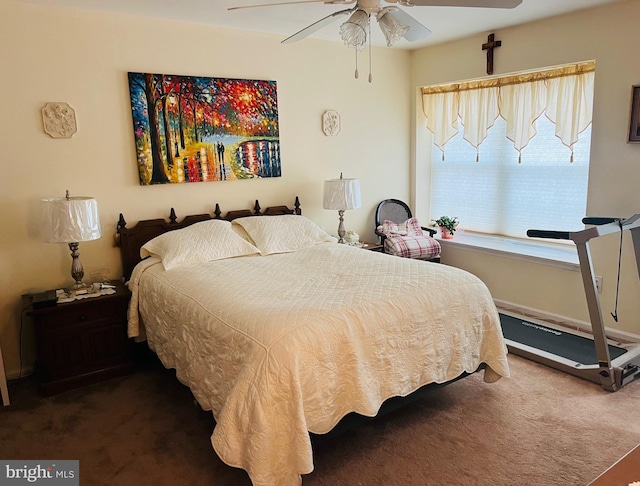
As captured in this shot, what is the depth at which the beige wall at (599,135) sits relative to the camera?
3.27 m

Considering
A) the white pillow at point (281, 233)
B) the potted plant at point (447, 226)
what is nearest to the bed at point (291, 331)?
the white pillow at point (281, 233)

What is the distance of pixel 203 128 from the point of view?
12.0 ft

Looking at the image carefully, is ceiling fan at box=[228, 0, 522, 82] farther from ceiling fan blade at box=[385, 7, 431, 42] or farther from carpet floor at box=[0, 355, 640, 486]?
carpet floor at box=[0, 355, 640, 486]

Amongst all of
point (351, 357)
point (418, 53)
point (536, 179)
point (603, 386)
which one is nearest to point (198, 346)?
point (351, 357)

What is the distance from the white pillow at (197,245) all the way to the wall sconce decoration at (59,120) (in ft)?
3.08

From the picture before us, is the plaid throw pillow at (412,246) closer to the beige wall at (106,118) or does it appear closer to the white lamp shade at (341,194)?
the white lamp shade at (341,194)

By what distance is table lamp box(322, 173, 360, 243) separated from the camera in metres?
4.06

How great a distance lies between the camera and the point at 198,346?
7.66 ft

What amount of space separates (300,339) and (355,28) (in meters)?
1.60

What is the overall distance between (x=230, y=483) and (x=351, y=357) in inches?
31.6

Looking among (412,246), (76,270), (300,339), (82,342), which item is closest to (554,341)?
(412,246)

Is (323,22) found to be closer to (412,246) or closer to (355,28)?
(355,28)

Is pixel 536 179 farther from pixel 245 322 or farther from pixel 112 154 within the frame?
pixel 112 154

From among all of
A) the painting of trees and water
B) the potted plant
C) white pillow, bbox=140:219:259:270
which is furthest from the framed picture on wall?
white pillow, bbox=140:219:259:270
